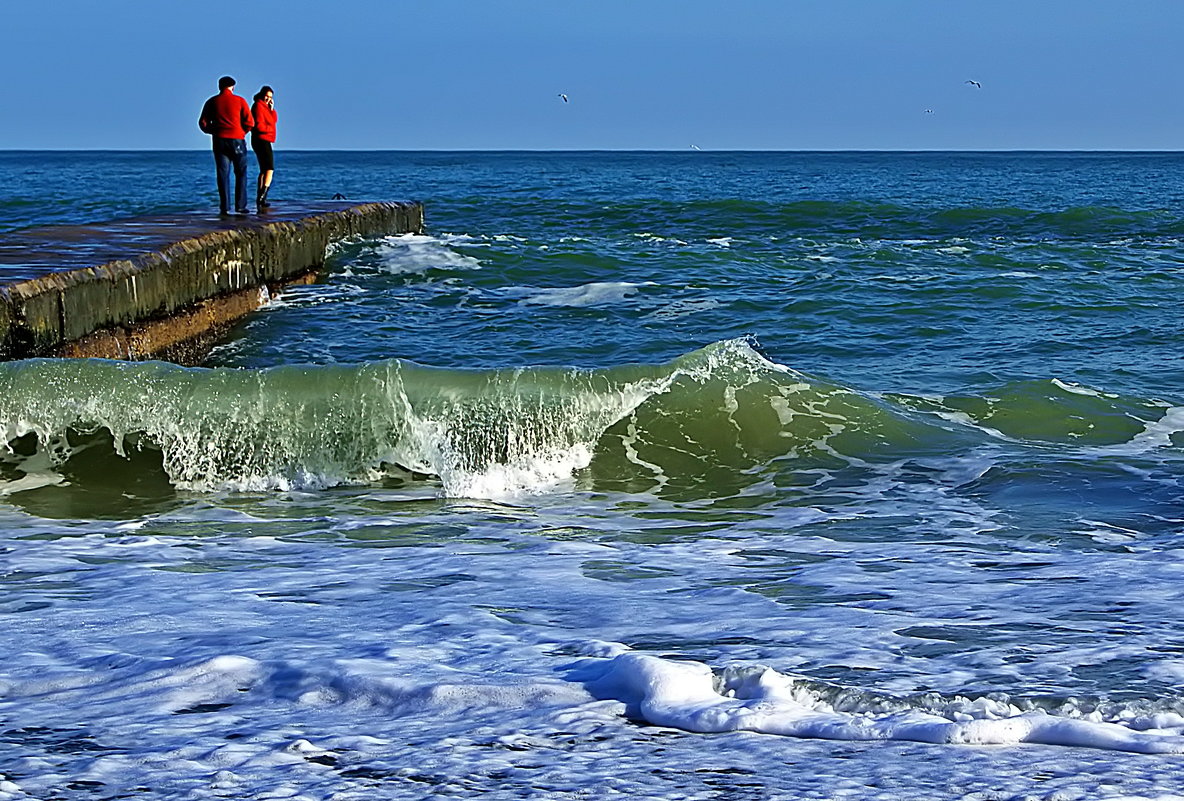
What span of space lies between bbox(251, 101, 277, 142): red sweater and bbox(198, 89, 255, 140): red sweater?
2.61ft

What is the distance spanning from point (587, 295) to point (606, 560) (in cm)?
911

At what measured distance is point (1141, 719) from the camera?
10.2 ft

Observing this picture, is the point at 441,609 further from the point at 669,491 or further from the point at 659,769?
the point at 669,491

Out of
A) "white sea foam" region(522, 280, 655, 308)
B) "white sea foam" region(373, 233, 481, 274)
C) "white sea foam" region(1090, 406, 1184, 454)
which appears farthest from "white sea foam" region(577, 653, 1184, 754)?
"white sea foam" region(373, 233, 481, 274)

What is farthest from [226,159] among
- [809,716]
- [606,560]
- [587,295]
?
[809,716]

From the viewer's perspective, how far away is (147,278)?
9789 millimetres

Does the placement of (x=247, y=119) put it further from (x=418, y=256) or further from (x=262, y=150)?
(x=418, y=256)

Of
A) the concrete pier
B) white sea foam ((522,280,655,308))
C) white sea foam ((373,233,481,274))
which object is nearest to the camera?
the concrete pier

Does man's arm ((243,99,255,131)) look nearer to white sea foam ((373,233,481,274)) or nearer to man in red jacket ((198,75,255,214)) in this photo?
man in red jacket ((198,75,255,214))

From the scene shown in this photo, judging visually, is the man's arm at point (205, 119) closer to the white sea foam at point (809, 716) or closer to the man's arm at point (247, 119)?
the man's arm at point (247, 119)

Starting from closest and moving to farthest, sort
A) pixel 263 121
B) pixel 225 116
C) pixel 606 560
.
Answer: pixel 606 560, pixel 225 116, pixel 263 121

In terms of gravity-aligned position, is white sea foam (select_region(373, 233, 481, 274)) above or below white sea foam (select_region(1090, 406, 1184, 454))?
above

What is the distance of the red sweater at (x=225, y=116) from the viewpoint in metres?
13.2

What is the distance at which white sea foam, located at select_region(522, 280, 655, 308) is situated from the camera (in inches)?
538
